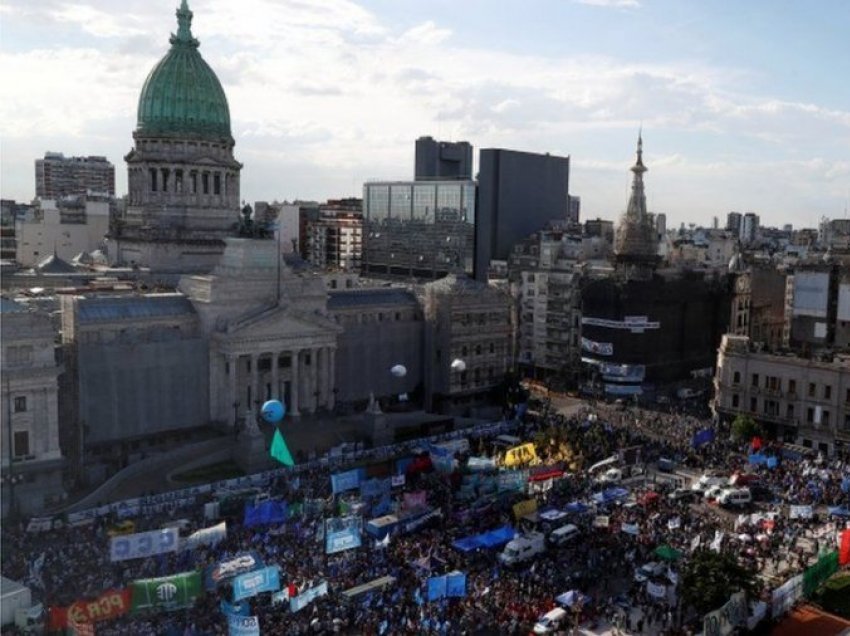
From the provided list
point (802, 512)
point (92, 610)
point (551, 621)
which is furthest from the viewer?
point (802, 512)

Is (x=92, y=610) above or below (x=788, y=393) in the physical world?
below

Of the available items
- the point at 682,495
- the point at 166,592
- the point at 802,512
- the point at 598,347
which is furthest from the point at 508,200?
the point at 166,592

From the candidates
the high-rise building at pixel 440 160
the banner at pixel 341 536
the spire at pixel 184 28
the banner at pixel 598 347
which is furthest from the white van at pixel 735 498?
the high-rise building at pixel 440 160

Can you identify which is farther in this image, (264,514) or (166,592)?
Answer: (264,514)

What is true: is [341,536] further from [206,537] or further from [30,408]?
[30,408]

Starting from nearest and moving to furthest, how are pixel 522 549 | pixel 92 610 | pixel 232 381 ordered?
pixel 92 610 → pixel 522 549 → pixel 232 381

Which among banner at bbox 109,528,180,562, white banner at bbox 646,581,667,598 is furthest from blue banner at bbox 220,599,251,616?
white banner at bbox 646,581,667,598

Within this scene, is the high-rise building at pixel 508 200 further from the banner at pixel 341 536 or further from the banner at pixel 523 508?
the banner at pixel 341 536
